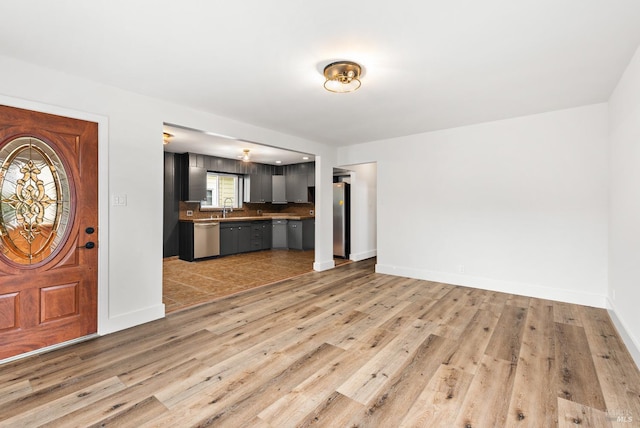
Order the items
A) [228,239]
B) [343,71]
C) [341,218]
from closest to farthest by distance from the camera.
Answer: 1. [343,71]
2. [341,218]
3. [228,239]

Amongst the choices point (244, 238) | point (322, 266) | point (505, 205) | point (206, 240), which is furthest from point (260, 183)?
point (505, 205)

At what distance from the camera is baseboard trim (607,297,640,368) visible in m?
2.34

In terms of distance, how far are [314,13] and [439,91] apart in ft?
5.92

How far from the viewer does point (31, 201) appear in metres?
2.52

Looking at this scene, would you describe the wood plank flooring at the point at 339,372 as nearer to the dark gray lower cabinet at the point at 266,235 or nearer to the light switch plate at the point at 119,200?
the light switch plate at the point at 119,200

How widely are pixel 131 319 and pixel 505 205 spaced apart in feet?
A: 16.2

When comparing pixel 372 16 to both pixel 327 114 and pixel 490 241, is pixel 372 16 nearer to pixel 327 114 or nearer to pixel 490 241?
pixel 327 114

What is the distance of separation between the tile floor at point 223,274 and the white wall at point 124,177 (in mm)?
553

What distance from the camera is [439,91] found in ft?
10.2

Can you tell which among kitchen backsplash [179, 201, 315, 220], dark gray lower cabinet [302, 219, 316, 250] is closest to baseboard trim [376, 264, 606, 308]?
dark gray lower cabinet [302, 219, 316, 250]

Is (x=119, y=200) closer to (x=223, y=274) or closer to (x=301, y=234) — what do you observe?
(x=223, y=274)

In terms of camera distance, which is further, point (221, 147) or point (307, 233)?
point (307, 233)

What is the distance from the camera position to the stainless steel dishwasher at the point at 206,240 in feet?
21.3

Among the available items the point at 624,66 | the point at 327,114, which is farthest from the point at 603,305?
the point at 327,114
